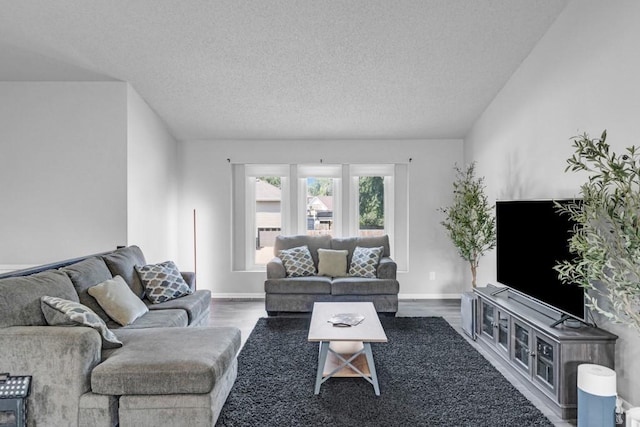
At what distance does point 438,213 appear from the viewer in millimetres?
5773

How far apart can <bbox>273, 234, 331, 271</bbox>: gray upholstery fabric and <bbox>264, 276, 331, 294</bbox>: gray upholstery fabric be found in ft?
2.15

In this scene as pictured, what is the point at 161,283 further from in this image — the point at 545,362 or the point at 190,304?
the point at 545,362

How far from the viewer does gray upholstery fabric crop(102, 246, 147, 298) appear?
356 centimetres

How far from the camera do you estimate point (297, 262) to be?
16.7ft

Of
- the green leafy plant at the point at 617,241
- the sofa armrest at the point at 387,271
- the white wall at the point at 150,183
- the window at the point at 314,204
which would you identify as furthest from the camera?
the window at the point at 314,204

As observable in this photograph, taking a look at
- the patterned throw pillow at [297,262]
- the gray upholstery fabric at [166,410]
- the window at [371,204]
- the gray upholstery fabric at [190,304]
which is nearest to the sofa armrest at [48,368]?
the gray upholstery fabric at [166,410]

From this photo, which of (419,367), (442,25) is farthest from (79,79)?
(419,367)

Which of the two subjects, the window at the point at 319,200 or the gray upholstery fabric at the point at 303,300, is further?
the window at the point at 319,200

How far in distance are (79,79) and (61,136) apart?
665 mm

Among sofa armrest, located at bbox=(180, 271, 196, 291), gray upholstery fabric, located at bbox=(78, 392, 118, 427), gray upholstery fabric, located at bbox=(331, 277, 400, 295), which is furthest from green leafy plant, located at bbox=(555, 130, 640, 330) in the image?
sofa armrest, located at bbox=(180, 271, 196, 291)

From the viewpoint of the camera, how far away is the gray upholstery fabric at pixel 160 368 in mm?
2180

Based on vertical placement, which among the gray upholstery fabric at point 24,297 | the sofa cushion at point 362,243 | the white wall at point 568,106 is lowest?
the gray upholstery fabric at point 24,297

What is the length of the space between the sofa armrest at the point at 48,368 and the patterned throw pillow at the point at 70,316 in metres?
0.18

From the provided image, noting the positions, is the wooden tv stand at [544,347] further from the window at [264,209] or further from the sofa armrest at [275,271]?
the window at [264,209]
